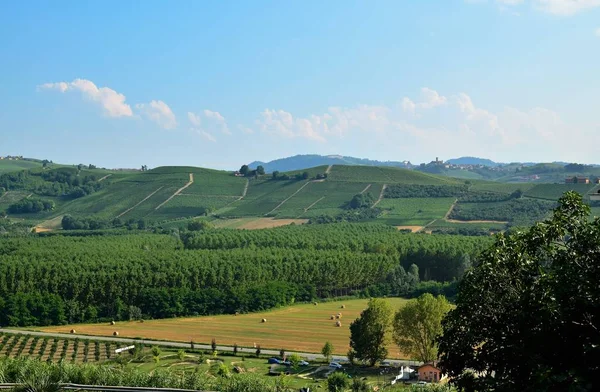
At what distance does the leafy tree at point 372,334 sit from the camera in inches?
2594

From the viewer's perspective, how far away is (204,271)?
10756 cm

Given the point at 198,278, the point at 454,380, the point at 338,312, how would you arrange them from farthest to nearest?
the point at 198,278 → the point at 338,312 → the point at 454,380

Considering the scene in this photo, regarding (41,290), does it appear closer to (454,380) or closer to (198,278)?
(198,278)

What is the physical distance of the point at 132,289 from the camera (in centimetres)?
9912

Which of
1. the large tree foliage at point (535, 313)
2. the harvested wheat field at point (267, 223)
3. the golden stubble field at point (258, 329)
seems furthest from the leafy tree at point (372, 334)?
the harvested wheat field at point (267, 223)

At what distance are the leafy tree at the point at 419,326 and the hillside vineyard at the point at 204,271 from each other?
37.5 m

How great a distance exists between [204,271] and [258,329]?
83.3 feet

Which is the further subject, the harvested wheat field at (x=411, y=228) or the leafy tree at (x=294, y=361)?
the harvested wheat field at (x=411, y=228)

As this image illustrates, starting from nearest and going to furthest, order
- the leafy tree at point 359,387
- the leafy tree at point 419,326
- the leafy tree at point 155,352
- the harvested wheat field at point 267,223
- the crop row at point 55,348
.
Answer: the leafy tree at point 359,387
the leafy tree at point 419,326
the leafy tree at point 155,352
the crop row at point 55,348
the harvested wheat field at point 267,223

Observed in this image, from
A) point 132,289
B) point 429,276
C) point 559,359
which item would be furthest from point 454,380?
point 429,276

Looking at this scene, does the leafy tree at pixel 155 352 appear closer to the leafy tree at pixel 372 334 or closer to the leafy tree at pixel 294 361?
the leafy tree at pixel 294 361

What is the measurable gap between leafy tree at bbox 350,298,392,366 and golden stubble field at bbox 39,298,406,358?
5.90 metres

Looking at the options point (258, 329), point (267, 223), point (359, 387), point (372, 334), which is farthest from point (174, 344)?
point (267, 223)

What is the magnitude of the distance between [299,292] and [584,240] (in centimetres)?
9296
